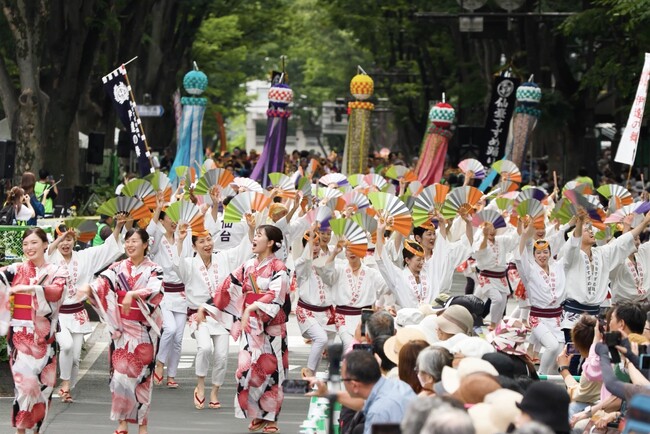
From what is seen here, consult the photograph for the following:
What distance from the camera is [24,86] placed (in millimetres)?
24047

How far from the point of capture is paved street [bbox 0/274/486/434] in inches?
468

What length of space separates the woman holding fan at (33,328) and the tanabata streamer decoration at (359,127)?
51.1 feet

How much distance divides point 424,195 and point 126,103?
10.1m

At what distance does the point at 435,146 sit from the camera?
89.8 feet

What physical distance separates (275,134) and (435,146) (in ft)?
14.5

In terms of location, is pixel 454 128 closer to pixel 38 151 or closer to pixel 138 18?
pixel 138 18

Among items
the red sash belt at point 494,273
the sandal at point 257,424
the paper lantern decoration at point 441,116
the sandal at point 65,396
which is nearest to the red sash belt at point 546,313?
the sandal at point 257,424

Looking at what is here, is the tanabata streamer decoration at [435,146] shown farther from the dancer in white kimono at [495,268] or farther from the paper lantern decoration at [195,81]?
the dancer in white kimono at [495,268]

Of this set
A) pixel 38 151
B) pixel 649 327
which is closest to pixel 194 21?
pixel 38 151

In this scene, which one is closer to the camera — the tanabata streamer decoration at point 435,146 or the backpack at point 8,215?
the backpack at point 8,215

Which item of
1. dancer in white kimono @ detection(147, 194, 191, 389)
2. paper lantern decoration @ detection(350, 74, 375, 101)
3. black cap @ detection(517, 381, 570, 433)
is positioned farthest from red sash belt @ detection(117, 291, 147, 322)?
paper lantern decoration @ detection(350, 74, 375, 101)

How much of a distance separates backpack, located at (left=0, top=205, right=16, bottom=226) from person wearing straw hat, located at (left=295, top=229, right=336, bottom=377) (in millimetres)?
4563

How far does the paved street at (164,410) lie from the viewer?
39.0 ft

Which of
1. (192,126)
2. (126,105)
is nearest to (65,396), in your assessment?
(126,105)
